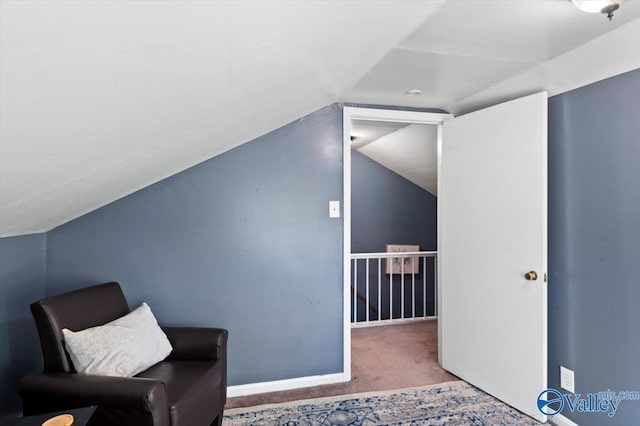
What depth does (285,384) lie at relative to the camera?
2.61m

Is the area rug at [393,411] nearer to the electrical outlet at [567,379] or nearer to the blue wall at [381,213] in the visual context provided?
the electrical outlet at [567,379]

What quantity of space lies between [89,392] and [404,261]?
4.19 meters

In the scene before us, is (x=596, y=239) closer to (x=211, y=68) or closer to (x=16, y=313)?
(x=211, y=68)

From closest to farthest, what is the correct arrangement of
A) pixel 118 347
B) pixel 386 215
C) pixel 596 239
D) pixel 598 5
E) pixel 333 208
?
pixel 598 5, pixel 118 347, pixel 596 239, pixel 333 208, pixel 386 215

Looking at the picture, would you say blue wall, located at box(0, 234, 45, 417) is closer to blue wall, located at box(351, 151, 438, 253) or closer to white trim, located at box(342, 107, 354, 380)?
white trim, located at box(342, 107, 354, 380)

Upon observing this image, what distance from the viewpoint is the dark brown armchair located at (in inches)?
57.5

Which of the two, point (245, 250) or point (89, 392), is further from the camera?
point (245, 250)

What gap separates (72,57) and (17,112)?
0.78 feet

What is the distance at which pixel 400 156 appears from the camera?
4559 millimetres

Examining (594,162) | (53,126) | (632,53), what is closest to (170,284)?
(53,126)

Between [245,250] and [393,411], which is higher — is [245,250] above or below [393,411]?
above

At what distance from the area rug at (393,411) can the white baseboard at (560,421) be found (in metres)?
0.10

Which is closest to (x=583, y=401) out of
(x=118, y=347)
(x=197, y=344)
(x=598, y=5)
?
(x=598, y=5)

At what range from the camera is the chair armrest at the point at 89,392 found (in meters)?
1.44
